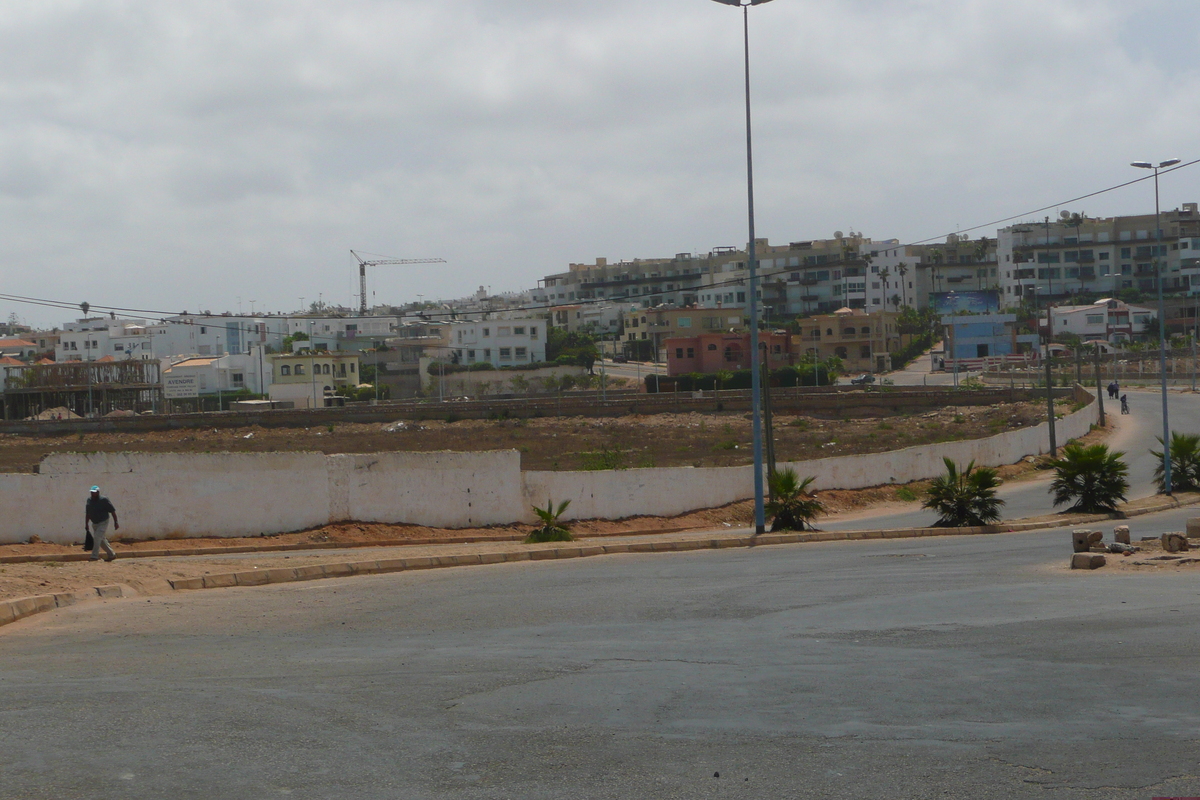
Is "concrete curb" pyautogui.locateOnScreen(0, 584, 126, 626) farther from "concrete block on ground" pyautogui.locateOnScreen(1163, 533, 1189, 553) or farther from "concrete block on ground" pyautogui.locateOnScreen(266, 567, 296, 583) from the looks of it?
"concrete block on ground" pyautogui.locateOnScreen(1163, 533, 1189, 553)

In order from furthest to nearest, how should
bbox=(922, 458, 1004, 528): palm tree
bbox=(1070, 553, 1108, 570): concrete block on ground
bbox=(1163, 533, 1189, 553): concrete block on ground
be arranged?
bbox=(922, 458, 1004, 528): palm tree → bbox=(1163, 533, 1189, 553): concrete block on ground → bbox=(1070, 553, 1108, 570): concrete block on ground

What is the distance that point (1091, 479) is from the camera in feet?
97.6

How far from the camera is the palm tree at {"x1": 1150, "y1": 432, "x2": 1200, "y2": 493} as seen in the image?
1379 inches

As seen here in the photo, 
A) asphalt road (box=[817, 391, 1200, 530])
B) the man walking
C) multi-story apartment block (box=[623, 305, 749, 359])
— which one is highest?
multi-story apartment block (box=[623, 305, 749, 359])

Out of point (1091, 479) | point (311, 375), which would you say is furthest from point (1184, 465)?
point (311, 375)

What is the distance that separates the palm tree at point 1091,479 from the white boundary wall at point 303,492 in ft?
32.0

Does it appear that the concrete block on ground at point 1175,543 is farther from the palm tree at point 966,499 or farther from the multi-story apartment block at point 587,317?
the multi-story apartment block at point 587,317

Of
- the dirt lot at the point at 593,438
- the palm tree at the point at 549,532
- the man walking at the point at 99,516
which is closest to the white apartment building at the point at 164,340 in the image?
the dirt lot at the point at 593,438

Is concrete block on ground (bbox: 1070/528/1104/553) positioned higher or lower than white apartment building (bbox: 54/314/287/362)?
lower

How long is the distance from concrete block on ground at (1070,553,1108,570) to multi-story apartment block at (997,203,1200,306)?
133 meters

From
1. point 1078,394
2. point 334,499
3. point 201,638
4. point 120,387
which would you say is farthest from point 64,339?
point 201,638

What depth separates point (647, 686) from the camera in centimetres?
919

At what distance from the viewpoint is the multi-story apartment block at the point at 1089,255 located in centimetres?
13938

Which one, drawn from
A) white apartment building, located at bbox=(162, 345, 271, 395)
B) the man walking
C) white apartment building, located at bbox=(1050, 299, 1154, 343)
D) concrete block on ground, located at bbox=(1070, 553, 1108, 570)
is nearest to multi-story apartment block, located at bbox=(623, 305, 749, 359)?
white apartment building, located at bbox=(1050, 299, 1154, 343)
